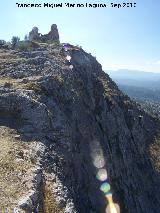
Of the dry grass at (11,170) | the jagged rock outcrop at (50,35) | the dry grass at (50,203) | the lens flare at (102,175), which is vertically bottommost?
the lens flare at (102,175)

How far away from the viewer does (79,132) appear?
53750 millimetres

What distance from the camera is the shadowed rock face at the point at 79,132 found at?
37.6 meters

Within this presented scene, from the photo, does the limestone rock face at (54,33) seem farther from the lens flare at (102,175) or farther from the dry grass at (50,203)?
the dry grass at (50,203)

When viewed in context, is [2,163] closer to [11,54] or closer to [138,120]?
[11,54]

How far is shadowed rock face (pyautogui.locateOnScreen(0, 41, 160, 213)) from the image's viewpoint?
37.6 m

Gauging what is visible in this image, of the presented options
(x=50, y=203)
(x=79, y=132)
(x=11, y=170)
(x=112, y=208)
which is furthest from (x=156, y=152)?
(x=11, y=170)

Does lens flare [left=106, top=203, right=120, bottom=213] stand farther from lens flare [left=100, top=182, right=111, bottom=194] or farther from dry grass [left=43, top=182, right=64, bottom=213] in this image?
dry grass [left=43, top=182, right=64, bottom=213]

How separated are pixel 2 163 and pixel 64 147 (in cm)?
1047

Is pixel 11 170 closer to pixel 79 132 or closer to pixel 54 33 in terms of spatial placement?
pixel 79 132

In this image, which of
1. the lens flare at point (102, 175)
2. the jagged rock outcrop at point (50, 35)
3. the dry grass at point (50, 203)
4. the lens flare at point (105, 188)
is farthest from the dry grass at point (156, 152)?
the dry grass at point (50, 203)

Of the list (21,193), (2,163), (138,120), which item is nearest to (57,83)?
(2,163)

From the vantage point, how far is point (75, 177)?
40.6m

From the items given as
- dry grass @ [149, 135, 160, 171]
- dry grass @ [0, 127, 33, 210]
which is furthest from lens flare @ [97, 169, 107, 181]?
dry grass @ [149, 135, 160, 171]

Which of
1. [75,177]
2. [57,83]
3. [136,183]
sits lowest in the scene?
[136,183]
